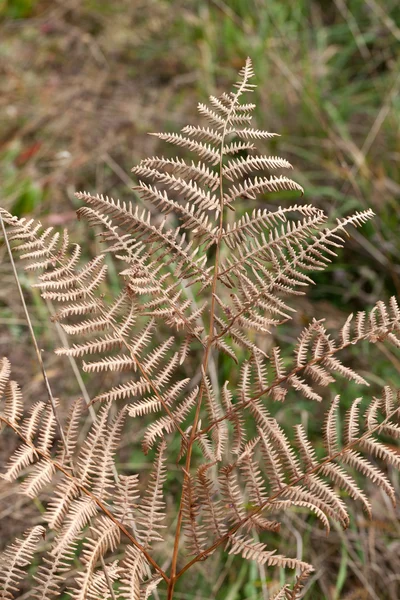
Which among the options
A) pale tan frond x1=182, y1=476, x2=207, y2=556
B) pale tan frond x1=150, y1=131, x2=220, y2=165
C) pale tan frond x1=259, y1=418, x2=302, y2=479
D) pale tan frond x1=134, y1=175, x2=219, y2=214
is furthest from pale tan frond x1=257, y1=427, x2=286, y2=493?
pale tan frond x1=150, y1=131, x2=220, y2=165

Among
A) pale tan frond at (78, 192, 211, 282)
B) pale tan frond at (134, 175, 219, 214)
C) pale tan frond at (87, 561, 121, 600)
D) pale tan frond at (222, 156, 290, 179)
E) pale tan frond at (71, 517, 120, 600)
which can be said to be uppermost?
pale tan frond at (222, 156, 290, 179)

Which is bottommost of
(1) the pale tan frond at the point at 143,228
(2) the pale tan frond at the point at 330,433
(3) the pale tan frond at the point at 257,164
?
(2) the pale tan frond at the point at 330,433

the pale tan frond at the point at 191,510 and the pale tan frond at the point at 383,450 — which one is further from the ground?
the pale tan frond at the point at 383,450

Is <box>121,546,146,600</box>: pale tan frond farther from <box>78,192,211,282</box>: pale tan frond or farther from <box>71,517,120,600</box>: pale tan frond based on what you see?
<box>78,192,211,282</box>: pale tan frond

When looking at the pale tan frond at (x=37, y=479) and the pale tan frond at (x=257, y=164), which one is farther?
the pale tan frond at (x=257, y=164)

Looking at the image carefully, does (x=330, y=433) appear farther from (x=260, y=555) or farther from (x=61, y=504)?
(x=61, y=504)

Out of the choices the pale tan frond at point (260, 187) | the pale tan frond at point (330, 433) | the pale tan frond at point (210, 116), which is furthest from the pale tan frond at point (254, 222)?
the pale tan frond at point (330, 433)

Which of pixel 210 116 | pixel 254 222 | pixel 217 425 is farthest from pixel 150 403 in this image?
pixel 210 116

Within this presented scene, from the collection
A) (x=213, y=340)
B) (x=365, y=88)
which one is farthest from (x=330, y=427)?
(x=365, y=88)

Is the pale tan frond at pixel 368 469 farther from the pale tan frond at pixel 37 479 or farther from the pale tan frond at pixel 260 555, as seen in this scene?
the pale tan frond at pixel 37 479

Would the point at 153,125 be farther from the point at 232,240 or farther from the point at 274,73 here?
the point at 232,240

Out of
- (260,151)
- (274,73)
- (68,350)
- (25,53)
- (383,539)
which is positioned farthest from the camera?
(25,53)
